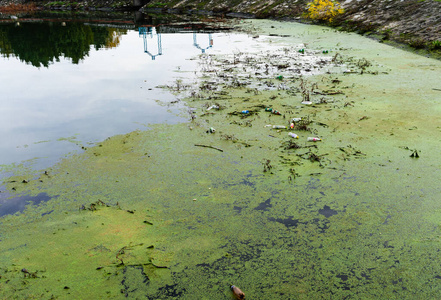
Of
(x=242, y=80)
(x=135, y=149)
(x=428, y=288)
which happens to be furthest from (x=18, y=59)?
(x=428, y=288)

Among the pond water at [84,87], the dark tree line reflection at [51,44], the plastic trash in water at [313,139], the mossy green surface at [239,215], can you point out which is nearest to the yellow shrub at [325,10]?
the pond water at [84,87]

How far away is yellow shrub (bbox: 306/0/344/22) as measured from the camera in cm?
2086

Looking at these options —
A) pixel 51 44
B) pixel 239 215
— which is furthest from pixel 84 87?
pixel 51 44

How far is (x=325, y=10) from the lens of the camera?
21500 mm

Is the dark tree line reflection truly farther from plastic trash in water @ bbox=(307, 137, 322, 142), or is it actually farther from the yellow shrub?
the yellow shrub

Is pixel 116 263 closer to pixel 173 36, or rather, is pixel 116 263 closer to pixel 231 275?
pixel 231 275

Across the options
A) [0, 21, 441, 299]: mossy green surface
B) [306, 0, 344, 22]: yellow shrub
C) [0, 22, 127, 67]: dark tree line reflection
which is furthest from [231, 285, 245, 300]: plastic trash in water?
[306, 0, 344, 22]: yellow shrub

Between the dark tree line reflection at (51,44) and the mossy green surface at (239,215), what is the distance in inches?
373

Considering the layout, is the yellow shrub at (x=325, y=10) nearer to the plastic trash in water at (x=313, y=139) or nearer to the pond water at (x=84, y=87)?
the pond water at (x=84, y=87)

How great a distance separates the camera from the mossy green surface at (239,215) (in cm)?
283

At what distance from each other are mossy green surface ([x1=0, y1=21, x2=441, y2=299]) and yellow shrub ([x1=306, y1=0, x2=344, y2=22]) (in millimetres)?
16588

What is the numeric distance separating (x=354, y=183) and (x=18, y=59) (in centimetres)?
1368

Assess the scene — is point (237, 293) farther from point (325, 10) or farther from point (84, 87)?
point (325, 10)

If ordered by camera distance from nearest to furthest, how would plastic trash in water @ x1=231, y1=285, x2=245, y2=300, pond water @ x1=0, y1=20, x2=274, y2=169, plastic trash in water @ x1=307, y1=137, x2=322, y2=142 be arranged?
plastic trash in water @ x1=231, y1=285, x2=245, y2=300 → plastic trash in water @ x1=307, y1=137, x2=322, y2=142 → pond water @ x1=0, y1=20, x2=274, y2=169
